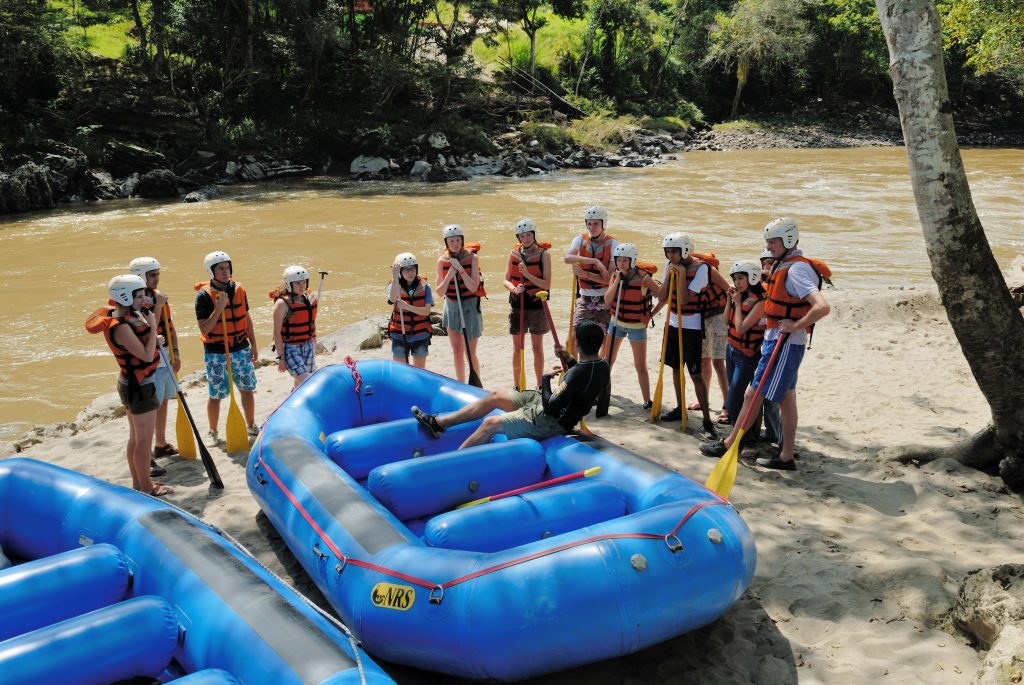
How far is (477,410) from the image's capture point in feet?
16.5

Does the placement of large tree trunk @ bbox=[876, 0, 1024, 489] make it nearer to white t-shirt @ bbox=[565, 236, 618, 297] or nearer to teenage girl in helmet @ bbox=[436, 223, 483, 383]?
white t-shirt @ bbox=[565, 236, 618, 297]

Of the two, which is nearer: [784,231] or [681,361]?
[784,231]

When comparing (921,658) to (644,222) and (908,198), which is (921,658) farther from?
(908,198)

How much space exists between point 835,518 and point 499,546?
2164mm

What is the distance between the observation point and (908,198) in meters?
19.3

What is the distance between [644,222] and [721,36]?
2330cm

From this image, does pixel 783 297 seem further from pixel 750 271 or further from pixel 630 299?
pixel 630 299

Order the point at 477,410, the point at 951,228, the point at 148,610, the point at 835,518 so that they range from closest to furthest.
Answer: the point at 148,610 < the point at 951,228 < the point at 835,518 < the point at 477,410

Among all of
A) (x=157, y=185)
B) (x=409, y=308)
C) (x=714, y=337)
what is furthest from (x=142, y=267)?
(x=157, y=185)

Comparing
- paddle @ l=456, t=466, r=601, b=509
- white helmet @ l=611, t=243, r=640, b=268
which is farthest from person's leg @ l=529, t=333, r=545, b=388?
paddle @ l=456, t=466, r=601, b=509

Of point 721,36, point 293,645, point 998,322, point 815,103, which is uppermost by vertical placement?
point 721,36

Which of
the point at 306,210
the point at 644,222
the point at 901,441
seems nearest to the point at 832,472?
the point at 901,441

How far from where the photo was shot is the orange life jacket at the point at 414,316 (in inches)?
252

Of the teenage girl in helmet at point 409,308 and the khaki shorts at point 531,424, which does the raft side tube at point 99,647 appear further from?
the teenage girl in helmet at point 409,308
